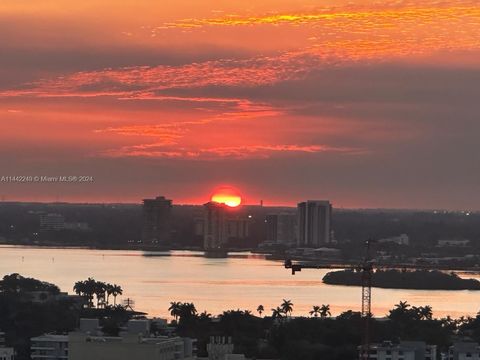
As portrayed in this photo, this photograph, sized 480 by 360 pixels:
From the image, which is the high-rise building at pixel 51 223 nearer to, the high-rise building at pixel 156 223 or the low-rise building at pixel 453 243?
the high-rise building at pixel 156 223

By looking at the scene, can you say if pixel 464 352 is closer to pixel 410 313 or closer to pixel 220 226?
pixel 410 313

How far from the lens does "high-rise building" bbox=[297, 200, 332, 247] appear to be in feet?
414

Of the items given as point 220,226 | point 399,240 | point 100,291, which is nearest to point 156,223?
point 220,226

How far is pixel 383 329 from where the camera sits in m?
41.6

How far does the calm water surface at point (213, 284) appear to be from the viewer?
194 ft

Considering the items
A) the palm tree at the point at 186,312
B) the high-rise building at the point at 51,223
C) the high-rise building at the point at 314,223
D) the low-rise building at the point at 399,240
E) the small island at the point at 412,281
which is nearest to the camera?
the palm tree at the point at 186,312

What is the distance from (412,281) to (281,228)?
191ft

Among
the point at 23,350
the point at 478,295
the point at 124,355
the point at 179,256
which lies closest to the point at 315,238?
the point at 179,256

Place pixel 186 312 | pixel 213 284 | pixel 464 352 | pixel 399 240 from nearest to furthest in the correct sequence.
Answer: pixel 464 352
pixel 186 312
pixel 213 284
pixel 399 240

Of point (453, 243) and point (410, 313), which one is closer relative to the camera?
point (410, 313)

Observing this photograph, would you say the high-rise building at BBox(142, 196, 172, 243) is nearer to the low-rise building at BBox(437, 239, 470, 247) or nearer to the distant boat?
the distant boat

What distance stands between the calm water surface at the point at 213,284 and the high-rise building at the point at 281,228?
2380 centimetres

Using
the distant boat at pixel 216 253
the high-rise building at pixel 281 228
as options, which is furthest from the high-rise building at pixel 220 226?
the high-rise building at pixel 281 228

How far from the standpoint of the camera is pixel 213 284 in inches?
2876
